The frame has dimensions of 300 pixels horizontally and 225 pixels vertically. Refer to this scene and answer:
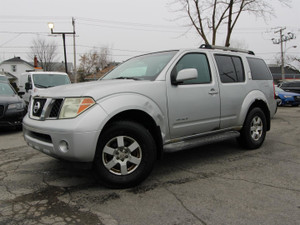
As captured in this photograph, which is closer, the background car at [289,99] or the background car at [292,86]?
the background car at [289,99]

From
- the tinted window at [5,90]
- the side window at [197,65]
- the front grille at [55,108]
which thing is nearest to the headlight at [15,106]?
the tinted window at [5,90]

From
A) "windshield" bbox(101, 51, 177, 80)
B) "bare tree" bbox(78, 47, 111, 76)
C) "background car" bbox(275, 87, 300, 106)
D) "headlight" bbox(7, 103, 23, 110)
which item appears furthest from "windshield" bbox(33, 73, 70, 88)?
"bare tree" bbox(78, 47, 111, 76)

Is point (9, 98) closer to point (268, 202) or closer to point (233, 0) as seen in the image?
point (268, 202)

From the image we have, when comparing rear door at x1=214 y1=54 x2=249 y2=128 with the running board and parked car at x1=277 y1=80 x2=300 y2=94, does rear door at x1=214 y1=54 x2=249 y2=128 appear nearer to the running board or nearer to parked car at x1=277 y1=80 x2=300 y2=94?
the running board

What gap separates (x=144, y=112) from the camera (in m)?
3.29

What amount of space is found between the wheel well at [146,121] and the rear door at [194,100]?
263 mm

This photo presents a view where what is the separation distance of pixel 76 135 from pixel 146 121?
3.22 ft

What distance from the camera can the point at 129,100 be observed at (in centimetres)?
317

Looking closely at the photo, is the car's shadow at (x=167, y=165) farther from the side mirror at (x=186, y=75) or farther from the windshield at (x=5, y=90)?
the windshield at (x=5, y=90)

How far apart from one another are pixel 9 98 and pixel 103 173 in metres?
5.50

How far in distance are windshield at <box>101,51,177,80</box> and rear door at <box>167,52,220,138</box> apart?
0.69ft

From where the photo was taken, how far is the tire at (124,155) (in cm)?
301

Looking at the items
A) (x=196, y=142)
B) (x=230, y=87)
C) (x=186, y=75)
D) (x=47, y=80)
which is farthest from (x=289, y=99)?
(x=186, y=75)

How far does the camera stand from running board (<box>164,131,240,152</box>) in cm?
354
